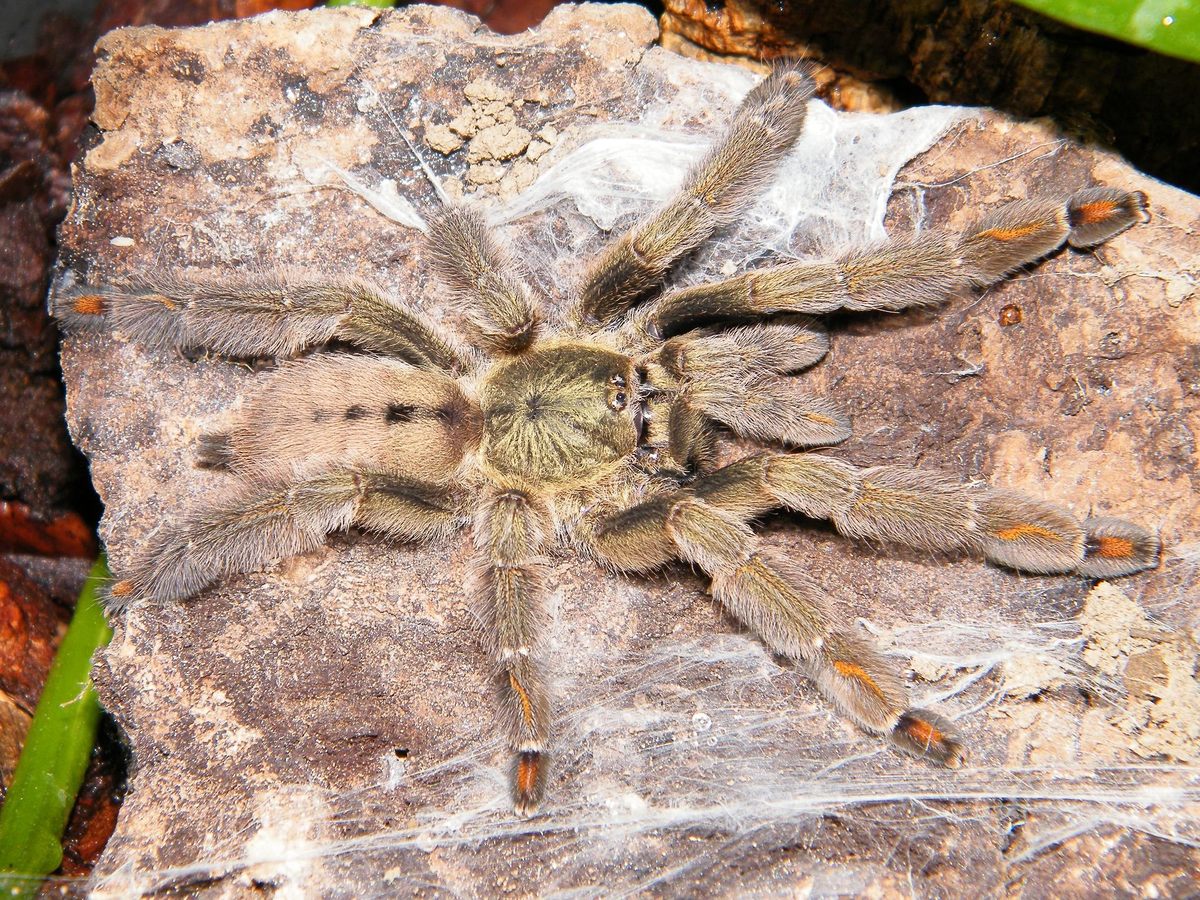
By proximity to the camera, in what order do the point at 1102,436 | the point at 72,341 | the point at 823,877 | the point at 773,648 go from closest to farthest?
the point at 823,877 < the point at 773,648 < the point at 1102,436 < the point at 72,341

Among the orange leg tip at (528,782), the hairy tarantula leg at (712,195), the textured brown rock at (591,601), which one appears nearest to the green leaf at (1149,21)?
the textured brown rock at (591,601)

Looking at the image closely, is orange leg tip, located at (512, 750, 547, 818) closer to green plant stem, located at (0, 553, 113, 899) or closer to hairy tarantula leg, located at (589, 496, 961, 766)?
hairy tarantula leg, located at (589, 496, 961, 766)

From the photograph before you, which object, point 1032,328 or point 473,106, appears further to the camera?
point 473,106

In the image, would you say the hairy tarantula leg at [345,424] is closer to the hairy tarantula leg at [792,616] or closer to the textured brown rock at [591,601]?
the textured brown rock at [591,601]

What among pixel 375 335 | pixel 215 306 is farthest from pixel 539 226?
pixel 215 306

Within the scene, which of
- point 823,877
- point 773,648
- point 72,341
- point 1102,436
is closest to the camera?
point 823,877

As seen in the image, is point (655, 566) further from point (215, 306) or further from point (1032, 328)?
point (215, 306)
